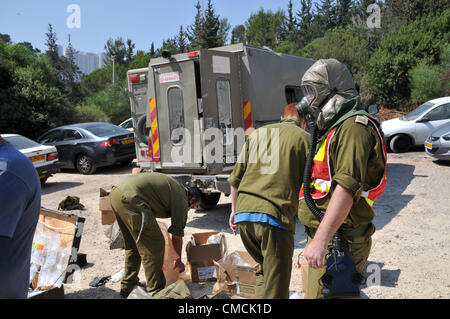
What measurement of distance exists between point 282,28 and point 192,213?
66.2 meters

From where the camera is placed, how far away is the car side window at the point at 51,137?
12.5m

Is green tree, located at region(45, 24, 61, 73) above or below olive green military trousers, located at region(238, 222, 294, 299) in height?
above

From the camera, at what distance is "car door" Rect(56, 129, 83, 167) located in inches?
470

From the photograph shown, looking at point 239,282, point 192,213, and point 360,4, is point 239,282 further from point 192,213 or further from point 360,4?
point 360,4

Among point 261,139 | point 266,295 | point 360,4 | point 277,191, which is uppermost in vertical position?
point 360,4

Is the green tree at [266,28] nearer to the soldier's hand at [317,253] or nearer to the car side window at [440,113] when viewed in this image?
the car side window at [440,113]

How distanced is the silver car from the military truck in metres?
5.32

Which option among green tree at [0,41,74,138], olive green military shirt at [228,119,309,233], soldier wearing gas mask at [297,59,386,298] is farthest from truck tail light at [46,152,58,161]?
soldier wearing gas mask at [297,59,386,298]

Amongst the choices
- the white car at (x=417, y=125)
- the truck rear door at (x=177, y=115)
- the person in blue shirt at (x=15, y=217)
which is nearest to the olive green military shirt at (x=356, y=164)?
the person in blue shirt at (x=15, y=217)

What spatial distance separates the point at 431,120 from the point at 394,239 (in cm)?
809

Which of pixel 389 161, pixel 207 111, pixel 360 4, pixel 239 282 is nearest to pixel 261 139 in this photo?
pixel 239 282

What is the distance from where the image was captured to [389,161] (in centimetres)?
1105

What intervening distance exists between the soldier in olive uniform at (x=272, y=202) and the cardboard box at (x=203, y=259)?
1442 mm

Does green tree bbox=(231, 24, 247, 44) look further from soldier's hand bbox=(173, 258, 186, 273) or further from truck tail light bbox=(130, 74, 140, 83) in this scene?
soldier's hand bbox=(173, 258, 186, 273)
